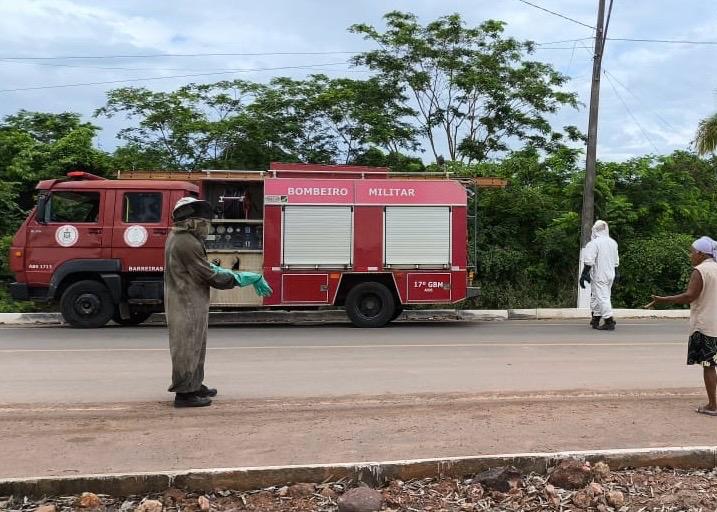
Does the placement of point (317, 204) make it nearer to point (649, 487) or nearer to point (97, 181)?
point (97, 181)

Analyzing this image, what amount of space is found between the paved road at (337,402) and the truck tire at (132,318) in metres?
2.34

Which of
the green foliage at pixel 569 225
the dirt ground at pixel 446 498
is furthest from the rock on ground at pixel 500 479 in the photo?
the green foliage at pixel 569 225

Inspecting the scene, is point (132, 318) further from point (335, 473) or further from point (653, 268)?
point (653, 268)

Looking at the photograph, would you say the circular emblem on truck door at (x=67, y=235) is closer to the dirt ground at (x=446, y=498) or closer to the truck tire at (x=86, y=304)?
the truck tire at (x=86, y=304)

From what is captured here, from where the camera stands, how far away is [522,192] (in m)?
17.5

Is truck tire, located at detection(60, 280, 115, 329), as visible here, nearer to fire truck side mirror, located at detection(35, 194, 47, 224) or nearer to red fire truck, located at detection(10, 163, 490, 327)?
red fire truck, located at detection(10, 163, 490, 327)

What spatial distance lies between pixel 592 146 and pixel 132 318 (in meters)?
10.7

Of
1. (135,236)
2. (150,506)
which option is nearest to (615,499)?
(150,506)

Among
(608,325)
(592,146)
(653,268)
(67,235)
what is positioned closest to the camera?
(67,235)

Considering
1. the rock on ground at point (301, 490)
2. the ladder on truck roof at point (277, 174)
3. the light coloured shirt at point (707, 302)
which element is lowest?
the rock on ground at point (301, 490)

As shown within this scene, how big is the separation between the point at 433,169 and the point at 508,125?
3.27 metres

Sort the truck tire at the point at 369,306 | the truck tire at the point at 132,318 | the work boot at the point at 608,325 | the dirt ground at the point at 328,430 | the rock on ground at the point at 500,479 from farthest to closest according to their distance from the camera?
the truck tire at the point at 132,318 < the truck tire at the point at 369,306 < the work boot at the point at 608,325 < the dirt ground at the point at 328,430 < the rock on ground at the point at 500,479

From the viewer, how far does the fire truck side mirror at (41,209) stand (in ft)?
38.6

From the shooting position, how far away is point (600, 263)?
12.7 m
